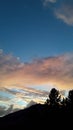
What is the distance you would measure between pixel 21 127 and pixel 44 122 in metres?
20.7

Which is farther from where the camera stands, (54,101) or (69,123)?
(54,101)

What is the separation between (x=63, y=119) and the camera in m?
45.2

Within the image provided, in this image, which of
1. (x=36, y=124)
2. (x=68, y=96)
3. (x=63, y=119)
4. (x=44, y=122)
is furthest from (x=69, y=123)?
(x=68, y=96)

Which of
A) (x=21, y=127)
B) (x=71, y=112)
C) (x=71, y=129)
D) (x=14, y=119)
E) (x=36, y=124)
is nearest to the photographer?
(x=71, y=129)

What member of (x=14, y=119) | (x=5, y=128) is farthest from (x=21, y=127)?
(x=14, y=119)

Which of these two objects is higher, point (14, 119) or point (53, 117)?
point (14, 119)

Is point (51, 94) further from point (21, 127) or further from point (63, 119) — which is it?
point (63, 119)

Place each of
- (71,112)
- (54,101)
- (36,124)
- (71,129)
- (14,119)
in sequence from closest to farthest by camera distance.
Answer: (71,129)
(71,112)
(36,124)
(14,119)
(54,101)

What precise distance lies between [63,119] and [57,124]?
4.63 ft

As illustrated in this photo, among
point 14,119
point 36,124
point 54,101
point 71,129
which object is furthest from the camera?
point 54,101

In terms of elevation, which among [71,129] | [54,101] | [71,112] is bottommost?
[71,129]

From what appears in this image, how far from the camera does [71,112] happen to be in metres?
47.2

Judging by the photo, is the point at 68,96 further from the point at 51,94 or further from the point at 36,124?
the point at 36,124

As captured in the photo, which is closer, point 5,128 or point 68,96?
point 5,128
